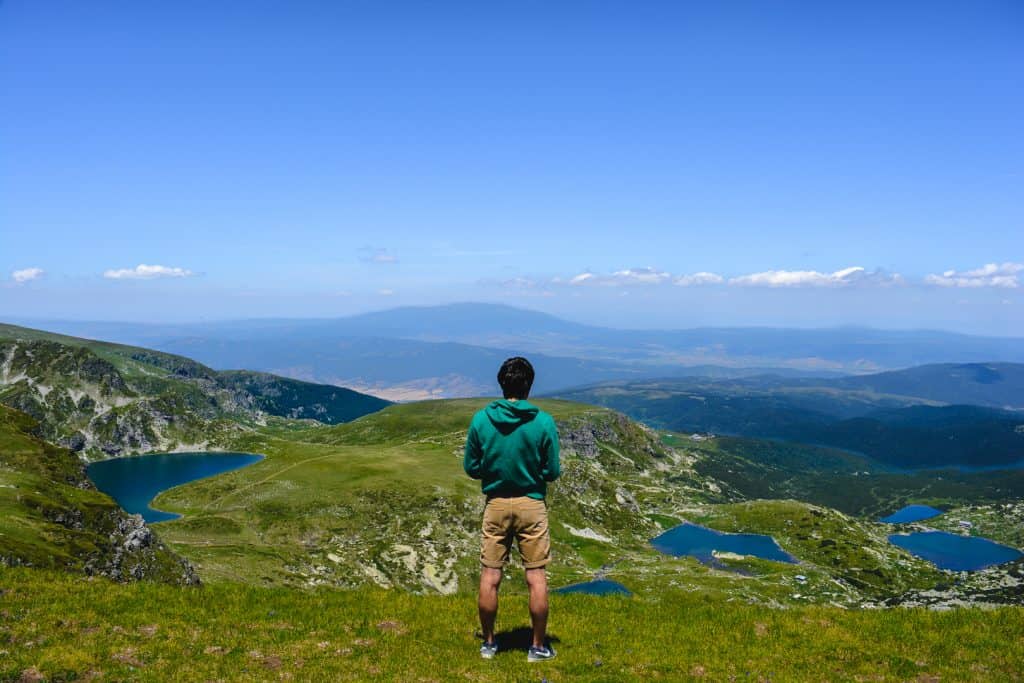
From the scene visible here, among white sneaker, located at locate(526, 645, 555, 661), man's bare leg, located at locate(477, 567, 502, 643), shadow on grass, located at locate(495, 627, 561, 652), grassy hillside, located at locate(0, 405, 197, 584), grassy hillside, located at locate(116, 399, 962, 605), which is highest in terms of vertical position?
man's bare leg, located at locate(477, 567, 502, 643)

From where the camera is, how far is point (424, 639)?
14.9m

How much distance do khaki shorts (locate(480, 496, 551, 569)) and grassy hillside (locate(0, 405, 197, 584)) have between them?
22665 mm

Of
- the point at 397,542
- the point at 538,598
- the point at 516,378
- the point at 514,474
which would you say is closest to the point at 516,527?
the point at 514,474

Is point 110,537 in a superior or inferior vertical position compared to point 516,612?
inferior

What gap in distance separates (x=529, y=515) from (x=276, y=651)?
7.66 meters

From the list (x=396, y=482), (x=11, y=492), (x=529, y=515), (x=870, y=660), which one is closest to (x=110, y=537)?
(x=11, y=492)

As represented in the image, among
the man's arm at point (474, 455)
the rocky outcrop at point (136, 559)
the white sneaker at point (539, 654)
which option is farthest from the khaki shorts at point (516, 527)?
the rocky outcrop at point (136, 559)

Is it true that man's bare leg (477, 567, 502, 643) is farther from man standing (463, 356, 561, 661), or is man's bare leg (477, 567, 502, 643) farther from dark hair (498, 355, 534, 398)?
dark hair (498, 355, 534, 398)

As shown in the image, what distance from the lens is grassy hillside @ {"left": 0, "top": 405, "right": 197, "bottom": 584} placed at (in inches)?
1126

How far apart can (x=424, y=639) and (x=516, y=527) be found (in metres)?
5.21

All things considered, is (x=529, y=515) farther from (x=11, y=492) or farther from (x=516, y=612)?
(x=11, y=492)

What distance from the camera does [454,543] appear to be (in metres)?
134

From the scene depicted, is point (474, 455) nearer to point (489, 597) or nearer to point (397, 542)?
point (489, 597)

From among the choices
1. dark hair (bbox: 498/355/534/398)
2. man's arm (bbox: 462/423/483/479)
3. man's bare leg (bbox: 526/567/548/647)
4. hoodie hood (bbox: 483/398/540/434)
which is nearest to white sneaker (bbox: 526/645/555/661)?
man's bare leg (bbox: 526/567/548/647)
